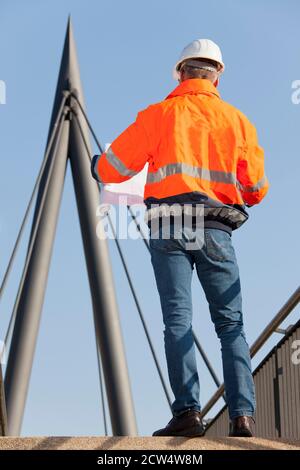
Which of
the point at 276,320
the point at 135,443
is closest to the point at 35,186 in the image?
the point at 276,320

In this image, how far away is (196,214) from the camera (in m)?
5.07

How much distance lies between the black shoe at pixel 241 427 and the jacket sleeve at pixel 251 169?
4.13 feet

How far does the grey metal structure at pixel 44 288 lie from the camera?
13039 mm

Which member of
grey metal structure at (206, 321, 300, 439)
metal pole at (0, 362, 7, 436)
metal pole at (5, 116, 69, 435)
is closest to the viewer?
metal pole at (0, 362, 7, 436)

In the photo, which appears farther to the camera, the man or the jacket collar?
the jacket collar

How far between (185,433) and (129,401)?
8.54 meters

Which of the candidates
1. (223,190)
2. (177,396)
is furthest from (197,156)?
(177,396)

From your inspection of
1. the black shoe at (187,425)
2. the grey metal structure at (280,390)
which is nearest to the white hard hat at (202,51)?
the grey metal structure at (280,390)

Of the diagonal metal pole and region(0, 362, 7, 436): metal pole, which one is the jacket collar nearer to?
region(0, 362, 7, 436): metal pole

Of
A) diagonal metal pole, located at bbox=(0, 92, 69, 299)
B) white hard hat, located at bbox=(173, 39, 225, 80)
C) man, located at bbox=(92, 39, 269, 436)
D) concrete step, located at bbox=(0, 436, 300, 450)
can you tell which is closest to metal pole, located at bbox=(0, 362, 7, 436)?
concrete step, located at bbox=(0, 436, 300, 450)

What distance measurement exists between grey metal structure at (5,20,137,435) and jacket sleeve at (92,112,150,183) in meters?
7.63

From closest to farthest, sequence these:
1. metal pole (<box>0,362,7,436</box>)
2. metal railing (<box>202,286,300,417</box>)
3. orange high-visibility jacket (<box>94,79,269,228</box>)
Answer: metal pole (<box>0,362,7,436</box>) → orange high-visibility jacket (<box>94,79,269,228</box>) → metal railing (<box>202,286,300,417</box>)

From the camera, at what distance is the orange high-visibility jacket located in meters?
5.09
